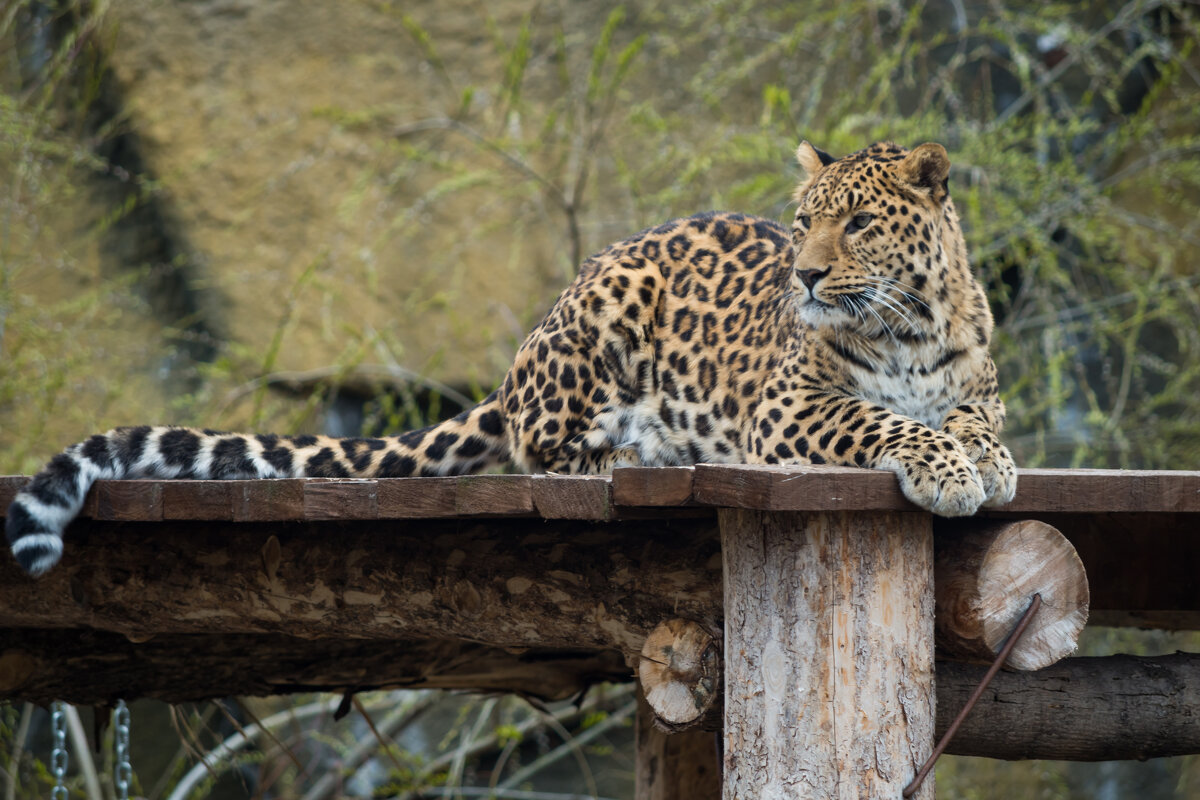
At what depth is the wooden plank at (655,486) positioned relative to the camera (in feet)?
7.93

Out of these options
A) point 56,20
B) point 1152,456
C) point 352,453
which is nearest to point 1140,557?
point 352,453

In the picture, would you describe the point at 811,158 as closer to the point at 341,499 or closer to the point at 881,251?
the point at 881,251

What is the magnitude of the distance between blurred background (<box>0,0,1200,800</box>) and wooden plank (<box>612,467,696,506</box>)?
16.2 feet

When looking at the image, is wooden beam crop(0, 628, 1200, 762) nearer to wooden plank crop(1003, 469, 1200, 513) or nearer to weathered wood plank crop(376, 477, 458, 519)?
wooden plank crop(1003, 469, 1200, 513)

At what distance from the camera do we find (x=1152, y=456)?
7168 mm

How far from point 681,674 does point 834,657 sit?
1.55 feet

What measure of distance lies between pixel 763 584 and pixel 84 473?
5.96 ft

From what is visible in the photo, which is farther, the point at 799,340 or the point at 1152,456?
the point at 1152,456

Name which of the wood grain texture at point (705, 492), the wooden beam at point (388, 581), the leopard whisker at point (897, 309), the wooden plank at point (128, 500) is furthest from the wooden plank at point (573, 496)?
the leopard whisker at point (897, 309)

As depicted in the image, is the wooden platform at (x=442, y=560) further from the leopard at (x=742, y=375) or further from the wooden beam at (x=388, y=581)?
the leopard at (x=742, y=375)

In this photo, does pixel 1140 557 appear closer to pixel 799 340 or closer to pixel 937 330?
pixel 937 330

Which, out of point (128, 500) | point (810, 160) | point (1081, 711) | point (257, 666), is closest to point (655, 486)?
point (128, 500)

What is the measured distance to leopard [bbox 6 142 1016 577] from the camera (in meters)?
3.30

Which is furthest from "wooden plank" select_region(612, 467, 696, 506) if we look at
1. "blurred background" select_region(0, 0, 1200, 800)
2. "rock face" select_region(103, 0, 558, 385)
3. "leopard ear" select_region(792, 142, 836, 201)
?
"rock face" select_region(103, 0, 558, 385)
